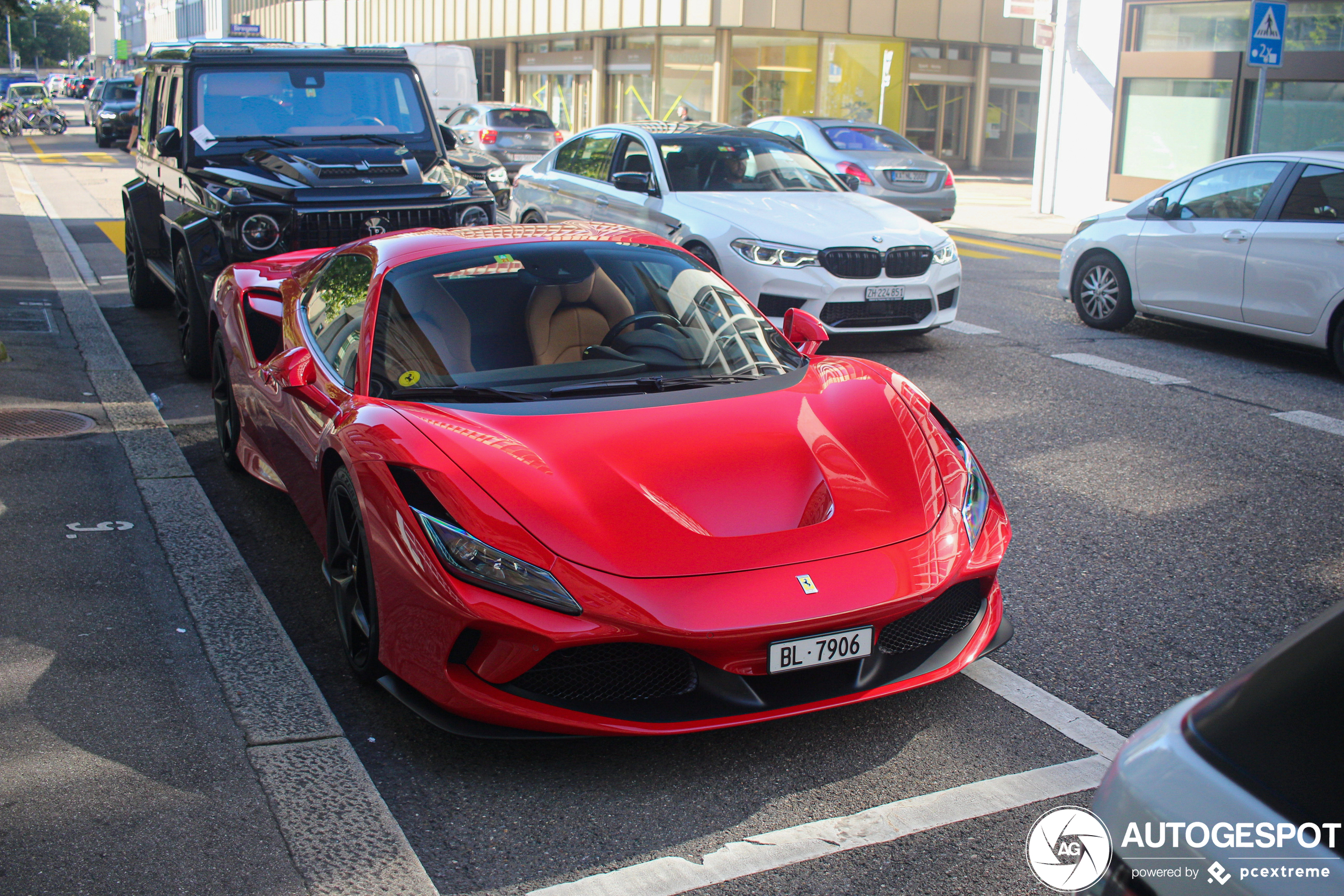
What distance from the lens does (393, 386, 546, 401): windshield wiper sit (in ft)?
12.7

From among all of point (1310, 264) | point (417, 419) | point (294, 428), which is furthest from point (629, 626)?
point (1310, 264)

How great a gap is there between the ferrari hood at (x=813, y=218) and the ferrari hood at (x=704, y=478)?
5.13 meters

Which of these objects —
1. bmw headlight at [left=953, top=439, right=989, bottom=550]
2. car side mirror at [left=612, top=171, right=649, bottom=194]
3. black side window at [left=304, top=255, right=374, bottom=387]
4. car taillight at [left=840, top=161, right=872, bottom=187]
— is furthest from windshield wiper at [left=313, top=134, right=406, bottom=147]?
car taillight at [left=840, top=161, right=872, bottom=187]

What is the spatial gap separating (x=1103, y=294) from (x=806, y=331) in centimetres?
647

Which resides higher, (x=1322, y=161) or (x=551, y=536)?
(x=1322, y=161)

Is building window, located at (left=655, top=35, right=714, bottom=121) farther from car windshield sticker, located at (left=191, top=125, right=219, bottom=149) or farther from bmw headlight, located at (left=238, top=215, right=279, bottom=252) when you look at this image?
bmw headlight, located at (left=238, top=215, right=279, bottom=252)

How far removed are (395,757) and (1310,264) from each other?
25.0 feet

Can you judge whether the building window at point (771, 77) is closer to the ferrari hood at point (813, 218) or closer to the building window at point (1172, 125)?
the building window at point (1172, 125)

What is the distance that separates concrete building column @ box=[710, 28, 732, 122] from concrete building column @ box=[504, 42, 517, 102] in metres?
13.5

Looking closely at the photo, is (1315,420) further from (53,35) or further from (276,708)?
(53,35)

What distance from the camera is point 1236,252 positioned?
29.2ft

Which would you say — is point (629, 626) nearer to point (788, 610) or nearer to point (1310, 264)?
point (788, 610)

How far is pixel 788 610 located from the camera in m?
3.03

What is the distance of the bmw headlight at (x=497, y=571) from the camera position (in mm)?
3020
